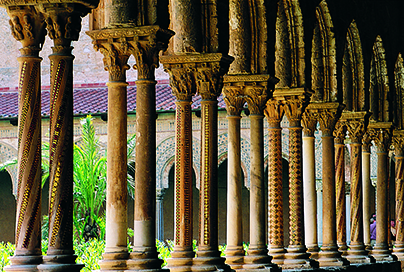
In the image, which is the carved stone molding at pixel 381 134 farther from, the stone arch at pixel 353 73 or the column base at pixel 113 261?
the column base at pixel 113 261

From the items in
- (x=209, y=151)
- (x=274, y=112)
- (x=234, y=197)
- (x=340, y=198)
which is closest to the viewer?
(x=209, y=151)

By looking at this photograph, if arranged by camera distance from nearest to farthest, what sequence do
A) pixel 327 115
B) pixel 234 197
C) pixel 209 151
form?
pixel 209 151 < pixel 234 197 < pixel 327 115

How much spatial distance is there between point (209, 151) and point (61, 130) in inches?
132

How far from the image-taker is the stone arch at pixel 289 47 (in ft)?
40.5

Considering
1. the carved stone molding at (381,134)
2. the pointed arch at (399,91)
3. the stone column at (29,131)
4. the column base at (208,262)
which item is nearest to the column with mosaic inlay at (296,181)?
the column base at (208,262)

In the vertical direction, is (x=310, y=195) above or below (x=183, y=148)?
below

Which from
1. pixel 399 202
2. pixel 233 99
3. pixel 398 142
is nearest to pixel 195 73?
pixel 233 99

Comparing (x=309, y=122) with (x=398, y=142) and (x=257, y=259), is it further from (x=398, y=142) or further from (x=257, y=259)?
(x=398, y=142)

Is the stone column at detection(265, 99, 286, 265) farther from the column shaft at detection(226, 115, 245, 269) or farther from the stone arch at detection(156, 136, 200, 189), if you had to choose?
the stone arch at detection(156, 136, 200, 189)

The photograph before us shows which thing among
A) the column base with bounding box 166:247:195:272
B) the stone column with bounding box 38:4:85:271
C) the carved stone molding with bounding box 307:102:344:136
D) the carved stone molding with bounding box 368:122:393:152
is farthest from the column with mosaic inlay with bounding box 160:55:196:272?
the carved stone molding with bounding box 368:122:393:152

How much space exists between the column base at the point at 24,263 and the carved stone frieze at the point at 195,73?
3742 mm

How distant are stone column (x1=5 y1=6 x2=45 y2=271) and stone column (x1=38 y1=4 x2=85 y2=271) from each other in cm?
11

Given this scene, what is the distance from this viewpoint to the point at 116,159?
794 cm

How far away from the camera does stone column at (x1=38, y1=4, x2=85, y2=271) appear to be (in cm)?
648
